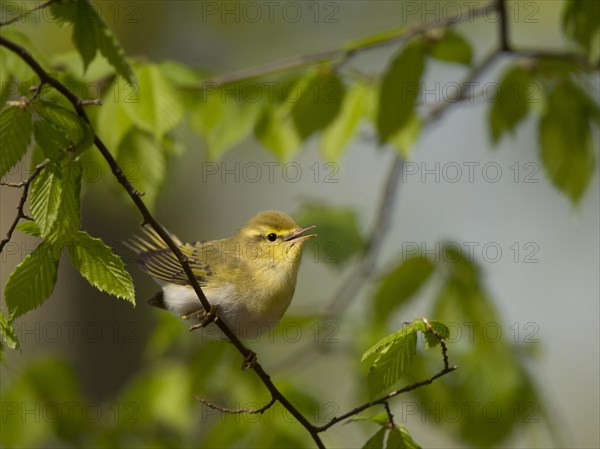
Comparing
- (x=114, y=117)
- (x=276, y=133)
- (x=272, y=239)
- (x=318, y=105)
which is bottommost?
(x=272, y=239)

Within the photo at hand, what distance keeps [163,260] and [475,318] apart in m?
1.64

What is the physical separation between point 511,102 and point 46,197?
99.9 inches

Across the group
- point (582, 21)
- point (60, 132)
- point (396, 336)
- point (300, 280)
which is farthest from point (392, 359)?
point (300, 280)

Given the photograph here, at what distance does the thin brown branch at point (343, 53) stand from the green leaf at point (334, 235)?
117cm

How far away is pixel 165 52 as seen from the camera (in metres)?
10.4

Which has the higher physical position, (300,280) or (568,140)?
(568,140)

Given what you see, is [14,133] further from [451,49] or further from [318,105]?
[451,49]

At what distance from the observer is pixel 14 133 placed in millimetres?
1924

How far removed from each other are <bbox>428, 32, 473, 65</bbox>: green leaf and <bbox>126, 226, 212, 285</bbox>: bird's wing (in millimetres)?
1458

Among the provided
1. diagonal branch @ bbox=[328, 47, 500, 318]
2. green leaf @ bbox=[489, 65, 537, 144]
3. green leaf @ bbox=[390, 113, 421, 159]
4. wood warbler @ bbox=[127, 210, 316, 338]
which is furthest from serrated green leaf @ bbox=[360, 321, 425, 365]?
diagonal branch @ bbox=[328, 47, 500, 318]

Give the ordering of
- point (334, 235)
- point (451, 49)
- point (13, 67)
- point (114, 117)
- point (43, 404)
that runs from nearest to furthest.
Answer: point (13, 67)
point (114, 117)
point (451, 49)
point (43, 404)
point (334, 235)

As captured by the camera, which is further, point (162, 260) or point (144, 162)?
point (162, 260)

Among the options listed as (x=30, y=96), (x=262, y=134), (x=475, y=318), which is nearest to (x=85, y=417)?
(x=262, y=134)

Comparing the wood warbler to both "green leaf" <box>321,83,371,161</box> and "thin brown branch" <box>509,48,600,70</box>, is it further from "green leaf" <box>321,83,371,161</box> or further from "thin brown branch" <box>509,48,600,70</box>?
"thin brown branch" <box>509,48,600,70</box>
